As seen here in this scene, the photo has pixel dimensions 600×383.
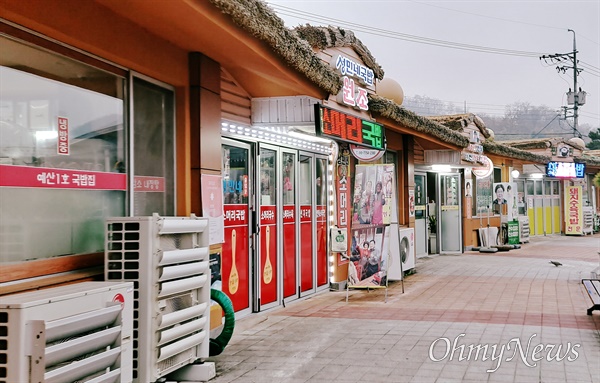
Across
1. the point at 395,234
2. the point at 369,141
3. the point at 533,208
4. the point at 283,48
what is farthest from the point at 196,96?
the point at 533,208

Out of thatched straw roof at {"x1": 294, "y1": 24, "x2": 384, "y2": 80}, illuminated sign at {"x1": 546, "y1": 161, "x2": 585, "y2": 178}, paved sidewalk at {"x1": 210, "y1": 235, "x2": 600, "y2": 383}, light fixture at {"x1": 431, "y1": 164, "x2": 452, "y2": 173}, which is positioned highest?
thatched straw roof at {"x1": 294, "y1": 24, "x2": 384, "y2": 80}

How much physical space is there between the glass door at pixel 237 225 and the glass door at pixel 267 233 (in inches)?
8.5

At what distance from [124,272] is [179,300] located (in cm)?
55

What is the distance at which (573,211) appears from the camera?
24078mm

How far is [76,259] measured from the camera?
4.36 metres

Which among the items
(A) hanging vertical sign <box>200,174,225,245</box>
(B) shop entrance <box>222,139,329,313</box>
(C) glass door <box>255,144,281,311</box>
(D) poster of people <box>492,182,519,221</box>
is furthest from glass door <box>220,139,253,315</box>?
(D) poster of people <box>492,182,519,221</box>

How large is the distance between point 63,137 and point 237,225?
3134mm

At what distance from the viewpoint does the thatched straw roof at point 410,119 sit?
9820 mm

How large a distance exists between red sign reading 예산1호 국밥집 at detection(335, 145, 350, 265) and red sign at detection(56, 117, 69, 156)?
5.76 metres

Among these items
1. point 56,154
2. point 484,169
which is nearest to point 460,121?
point 484,169

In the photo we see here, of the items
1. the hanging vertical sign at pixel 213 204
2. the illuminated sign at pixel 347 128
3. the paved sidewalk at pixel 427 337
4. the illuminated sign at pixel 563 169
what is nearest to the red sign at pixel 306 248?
the paved sidewalk at pixel 427 337

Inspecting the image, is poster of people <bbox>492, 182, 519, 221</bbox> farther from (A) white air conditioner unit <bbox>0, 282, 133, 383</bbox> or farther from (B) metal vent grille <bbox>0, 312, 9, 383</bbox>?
(B) metal vent grille <bbox>0, 312, 9, 383</bbox>

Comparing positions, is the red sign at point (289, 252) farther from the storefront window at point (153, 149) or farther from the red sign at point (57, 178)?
the red sign at point (57, 178)

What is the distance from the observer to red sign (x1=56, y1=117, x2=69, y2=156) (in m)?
4.22
